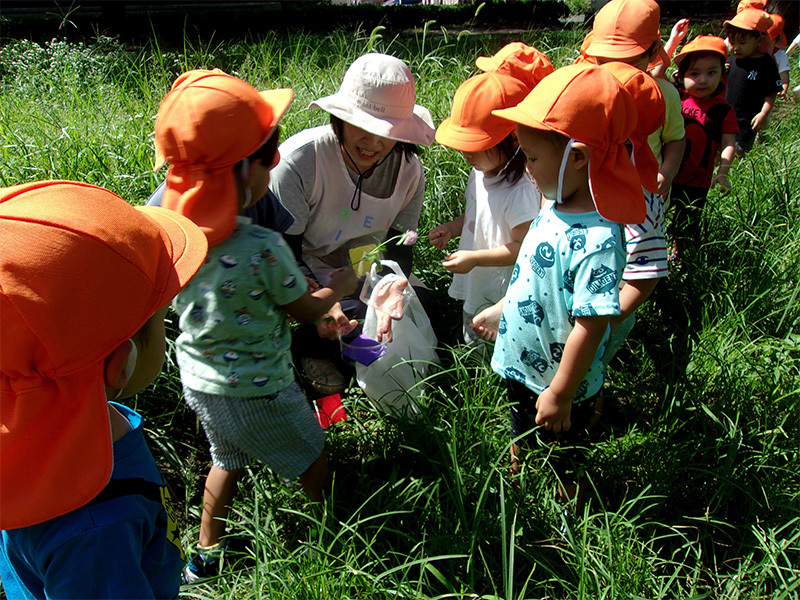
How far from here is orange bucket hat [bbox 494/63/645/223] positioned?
1544mm

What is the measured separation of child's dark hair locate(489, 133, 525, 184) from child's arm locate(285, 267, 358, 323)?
30.8 inches

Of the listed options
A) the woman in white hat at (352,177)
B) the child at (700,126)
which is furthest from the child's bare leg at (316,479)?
the child at (700,126)

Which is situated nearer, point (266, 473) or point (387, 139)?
point (266, 473)

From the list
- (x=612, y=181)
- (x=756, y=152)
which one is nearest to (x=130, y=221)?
(x=612, y=181)

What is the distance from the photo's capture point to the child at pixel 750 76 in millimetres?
4324

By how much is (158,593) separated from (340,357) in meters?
1.51

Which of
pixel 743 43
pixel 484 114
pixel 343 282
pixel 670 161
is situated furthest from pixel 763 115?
pixel 343 282

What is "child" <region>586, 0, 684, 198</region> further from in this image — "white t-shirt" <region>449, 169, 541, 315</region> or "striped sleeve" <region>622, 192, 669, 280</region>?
"white t-shirt" <region>449, 169, 541, 315</region>

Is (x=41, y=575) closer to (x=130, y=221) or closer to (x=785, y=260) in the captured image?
(x=130, y=221)

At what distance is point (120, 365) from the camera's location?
987mm

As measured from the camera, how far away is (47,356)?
32.8 inches

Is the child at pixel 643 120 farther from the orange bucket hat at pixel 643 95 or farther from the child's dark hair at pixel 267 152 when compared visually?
the child's dark hair at pixel 267 152

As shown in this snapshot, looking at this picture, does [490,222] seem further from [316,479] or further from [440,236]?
[316,479]

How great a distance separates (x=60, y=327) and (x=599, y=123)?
4.29 feet
